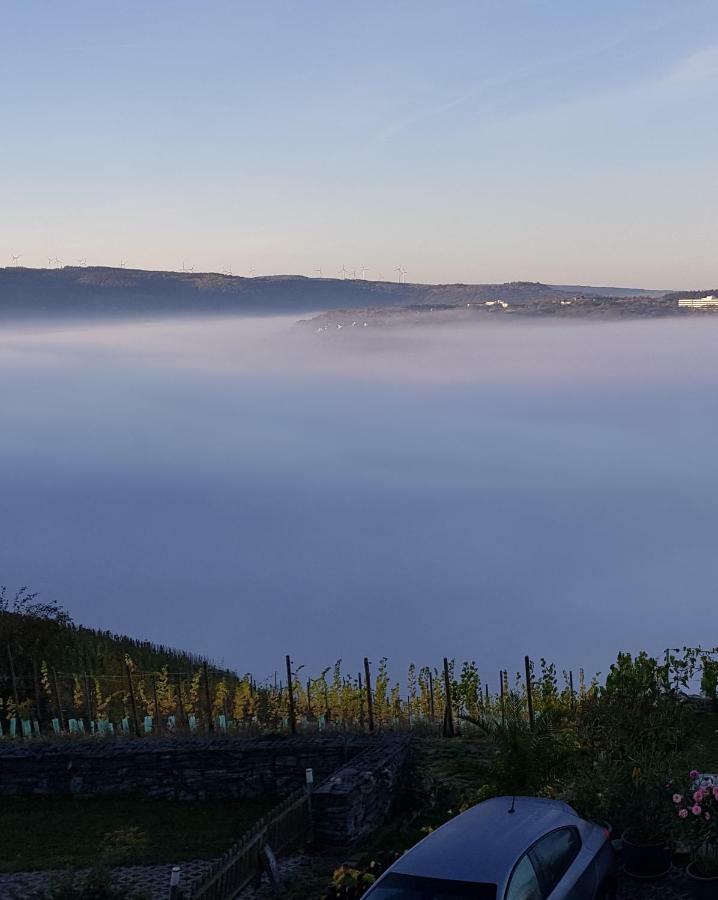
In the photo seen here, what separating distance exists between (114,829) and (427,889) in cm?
825

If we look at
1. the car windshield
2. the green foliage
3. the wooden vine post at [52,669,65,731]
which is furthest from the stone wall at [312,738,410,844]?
the wooden vine post at [52,669,65,731]

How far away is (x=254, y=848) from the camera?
39.9ft

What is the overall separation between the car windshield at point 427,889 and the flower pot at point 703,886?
3296 millimetres

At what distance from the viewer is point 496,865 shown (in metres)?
8.29

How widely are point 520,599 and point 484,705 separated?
15310 centimetres

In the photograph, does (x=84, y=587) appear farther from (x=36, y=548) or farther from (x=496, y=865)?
(x=496, y=865)

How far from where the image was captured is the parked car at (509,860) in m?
8.17

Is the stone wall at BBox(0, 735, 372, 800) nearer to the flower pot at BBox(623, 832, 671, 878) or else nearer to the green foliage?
the flower pot at BBox(623, 832, 671, 878)

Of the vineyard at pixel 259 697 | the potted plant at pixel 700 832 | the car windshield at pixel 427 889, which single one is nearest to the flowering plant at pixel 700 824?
the potted plant at pixel 700 832

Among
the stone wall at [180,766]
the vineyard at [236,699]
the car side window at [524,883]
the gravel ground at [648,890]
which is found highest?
the car side window at [524,883]

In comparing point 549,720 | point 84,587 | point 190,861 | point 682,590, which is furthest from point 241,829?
point 682,590

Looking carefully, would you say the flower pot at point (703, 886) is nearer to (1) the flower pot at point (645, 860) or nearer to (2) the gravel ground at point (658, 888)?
(2) the gravel ground at point (658, 888)

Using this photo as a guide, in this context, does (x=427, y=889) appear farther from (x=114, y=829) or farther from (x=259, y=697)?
(x=259, y=697)

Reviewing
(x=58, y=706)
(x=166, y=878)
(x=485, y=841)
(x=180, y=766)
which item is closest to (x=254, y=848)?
(x=166, y=878)
